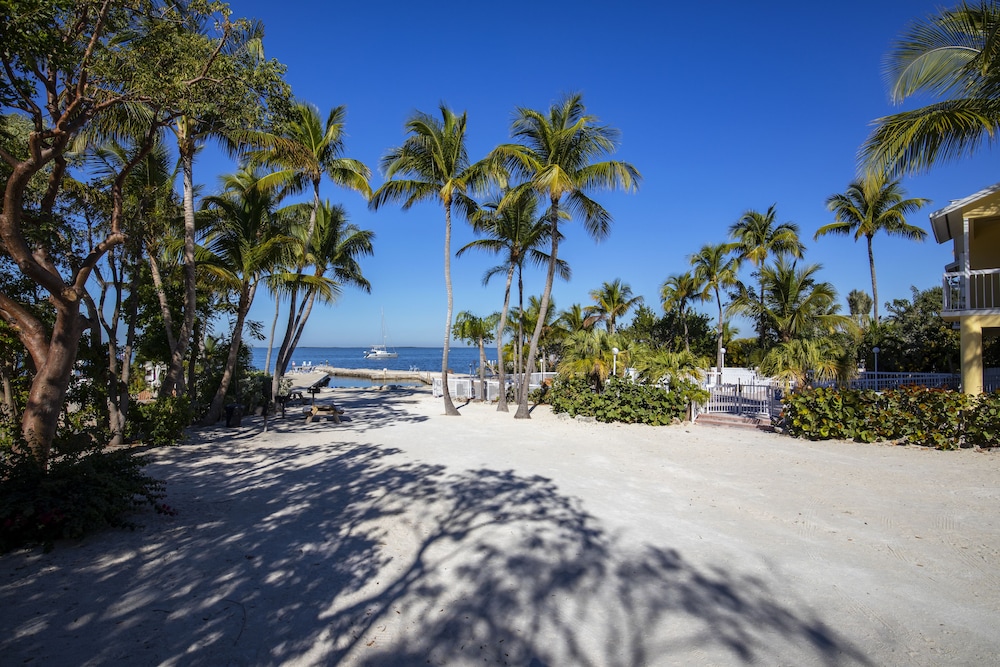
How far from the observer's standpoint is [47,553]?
4.76m

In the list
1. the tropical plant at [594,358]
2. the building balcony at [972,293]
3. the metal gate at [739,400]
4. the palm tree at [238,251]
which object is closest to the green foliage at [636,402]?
the tropical plant at [594,358]


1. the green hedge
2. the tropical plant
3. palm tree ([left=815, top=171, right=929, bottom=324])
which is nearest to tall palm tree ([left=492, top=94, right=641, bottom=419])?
the tropical plant

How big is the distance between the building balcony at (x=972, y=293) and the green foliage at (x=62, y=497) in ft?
56.3

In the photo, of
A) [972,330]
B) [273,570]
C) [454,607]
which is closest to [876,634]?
[454,607]

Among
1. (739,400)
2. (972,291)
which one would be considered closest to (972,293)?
(972,291)

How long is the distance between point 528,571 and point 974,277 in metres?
15.7

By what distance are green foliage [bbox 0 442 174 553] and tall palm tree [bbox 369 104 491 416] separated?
11459mm

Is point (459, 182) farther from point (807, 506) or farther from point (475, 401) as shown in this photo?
point (807, 506)

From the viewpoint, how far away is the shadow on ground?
3457 millimetres

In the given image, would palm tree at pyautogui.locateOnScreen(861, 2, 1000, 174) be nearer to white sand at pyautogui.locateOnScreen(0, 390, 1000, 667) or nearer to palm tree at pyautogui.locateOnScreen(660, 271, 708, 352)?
white sand at pyautogui.locateOnScreen(0, 390, 1000, 667)

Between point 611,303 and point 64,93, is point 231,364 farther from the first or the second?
point 611,303

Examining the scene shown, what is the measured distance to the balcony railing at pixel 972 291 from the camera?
41.8 ft

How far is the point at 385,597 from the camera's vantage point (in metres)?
4.25

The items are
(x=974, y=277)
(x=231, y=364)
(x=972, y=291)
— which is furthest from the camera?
(x=972, y=291)
